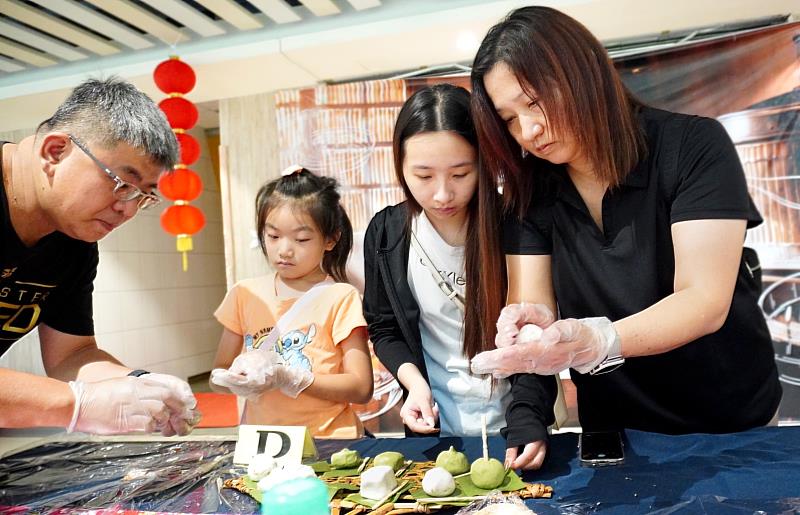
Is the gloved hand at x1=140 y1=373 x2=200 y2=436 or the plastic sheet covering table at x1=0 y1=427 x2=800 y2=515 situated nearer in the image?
the plastic sheet covering table at x1=0 y1=427 x2=800 y2=515

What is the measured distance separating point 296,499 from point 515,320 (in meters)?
0.66

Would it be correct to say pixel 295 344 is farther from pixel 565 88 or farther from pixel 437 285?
pixel 565 88

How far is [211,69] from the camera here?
3939 millimetres

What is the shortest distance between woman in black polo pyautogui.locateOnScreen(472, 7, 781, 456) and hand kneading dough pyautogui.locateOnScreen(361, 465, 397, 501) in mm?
265

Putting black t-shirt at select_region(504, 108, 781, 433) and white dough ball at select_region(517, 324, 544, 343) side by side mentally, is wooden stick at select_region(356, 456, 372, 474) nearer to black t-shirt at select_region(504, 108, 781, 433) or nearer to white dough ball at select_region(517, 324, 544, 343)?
white dough ball at select_region(517, 324, 544, 343)

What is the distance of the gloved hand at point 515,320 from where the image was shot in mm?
1224

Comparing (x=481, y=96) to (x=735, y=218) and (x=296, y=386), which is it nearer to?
(x=735, y=218)

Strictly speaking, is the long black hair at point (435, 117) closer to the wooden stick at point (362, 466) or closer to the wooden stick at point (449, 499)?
the wooden stick at point (362, 466)

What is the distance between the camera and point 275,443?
4.80 ft

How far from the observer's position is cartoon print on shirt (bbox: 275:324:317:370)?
2008mm

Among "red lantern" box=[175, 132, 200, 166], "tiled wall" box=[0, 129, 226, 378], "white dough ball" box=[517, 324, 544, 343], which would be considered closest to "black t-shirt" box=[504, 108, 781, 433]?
"white dough ball" box=[517, 324, 544, 343]

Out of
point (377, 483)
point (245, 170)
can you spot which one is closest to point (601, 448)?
point (377, 483)

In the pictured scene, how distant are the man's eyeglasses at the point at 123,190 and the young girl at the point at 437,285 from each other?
25.8 inches

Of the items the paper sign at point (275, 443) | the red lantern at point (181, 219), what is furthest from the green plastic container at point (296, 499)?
the red lantern at point (181, 219)
